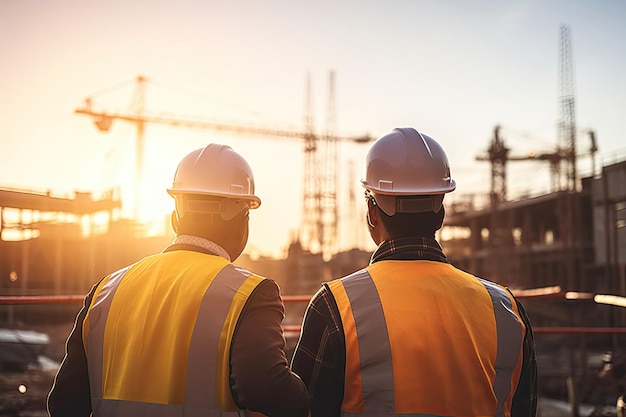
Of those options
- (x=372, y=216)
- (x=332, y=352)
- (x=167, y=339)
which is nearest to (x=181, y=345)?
(x=167, y=339)

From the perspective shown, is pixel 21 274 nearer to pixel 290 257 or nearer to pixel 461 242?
pixel 290 257

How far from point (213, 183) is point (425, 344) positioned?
1076 millimetres

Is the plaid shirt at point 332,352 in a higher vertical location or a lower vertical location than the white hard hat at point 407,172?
lower

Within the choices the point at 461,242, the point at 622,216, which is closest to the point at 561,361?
the point at 622,216

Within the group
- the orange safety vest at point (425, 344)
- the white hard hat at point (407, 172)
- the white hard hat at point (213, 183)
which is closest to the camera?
the orange safety vest at point (425, 344)

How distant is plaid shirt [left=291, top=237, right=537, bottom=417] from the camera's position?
2.02 metres

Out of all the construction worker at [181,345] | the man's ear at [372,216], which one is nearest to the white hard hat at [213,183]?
the construction worker at [181,345]

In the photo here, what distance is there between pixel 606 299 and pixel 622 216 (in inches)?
933

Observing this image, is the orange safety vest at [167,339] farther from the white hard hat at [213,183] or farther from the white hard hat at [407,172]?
the white hard hat at [407,172]

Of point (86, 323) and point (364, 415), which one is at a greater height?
point (86, 323)

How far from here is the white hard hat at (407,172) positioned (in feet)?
7.37

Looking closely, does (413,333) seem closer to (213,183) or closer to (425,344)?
Answer: (425,344)

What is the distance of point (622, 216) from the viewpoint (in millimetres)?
25703

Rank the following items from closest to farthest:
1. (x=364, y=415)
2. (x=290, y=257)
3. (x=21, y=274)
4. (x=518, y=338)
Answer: (x=364, y=415) → (x=518, y=338) → (x=21, y=274) → (x=290, y=257)
